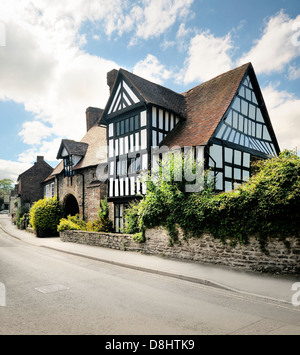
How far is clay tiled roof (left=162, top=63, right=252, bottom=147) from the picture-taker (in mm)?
13562

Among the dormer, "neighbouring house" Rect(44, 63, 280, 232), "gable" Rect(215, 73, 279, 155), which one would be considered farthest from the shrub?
"gable" Rect(215, 73, 279, 155)

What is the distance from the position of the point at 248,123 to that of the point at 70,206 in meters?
16.9

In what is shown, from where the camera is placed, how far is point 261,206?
784 cm

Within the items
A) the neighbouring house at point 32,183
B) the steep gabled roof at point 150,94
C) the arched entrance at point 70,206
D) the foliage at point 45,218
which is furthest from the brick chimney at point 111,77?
the neighbouring house at point 32,183

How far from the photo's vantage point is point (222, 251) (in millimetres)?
8773

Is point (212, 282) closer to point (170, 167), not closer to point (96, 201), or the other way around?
point (170, 167)

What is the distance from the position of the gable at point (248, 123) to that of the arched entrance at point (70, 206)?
50.1ft

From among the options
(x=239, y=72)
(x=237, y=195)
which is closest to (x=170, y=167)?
(x=237, y=195)

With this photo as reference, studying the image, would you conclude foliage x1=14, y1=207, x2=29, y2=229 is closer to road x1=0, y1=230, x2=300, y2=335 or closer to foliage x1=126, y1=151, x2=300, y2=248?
foliage x1=126, y1=151, x2=300, y2=248

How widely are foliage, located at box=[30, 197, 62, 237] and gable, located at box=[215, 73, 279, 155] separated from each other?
15521 mm

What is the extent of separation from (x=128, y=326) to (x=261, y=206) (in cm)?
534

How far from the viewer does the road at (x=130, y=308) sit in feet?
13.8

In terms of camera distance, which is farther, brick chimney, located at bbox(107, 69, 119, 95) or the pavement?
brick chimney, located at bbox(107, 69, 119, 95)

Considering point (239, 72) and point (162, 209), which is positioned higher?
point (239, 72)
